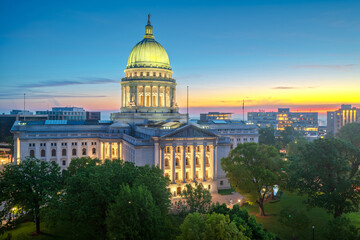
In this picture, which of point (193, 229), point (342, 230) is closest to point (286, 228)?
point (342, 230)

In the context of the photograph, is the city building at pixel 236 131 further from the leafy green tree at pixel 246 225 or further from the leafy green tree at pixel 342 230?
the leafy green tree at pixel 246 225

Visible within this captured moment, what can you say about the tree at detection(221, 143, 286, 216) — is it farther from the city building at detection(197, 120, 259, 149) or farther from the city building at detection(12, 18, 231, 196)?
the city building at detection(197, 120, 259, 149)

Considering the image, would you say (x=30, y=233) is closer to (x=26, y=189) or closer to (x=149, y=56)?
(x=26, y=189)

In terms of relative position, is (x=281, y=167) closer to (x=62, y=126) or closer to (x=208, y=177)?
(x=208, y=177)

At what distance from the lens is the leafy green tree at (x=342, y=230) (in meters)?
34.9

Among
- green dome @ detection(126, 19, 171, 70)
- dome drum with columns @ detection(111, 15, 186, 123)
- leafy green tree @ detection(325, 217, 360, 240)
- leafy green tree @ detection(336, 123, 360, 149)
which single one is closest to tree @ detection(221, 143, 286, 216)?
leafy green tree @ detection(325, 217, 360, 240)

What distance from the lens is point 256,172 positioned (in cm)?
5284

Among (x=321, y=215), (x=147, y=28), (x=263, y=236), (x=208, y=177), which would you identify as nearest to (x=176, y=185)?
(x=208, y=177)

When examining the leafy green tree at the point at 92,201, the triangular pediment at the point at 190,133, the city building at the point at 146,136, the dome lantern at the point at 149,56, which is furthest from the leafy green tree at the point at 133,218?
the dome lantern at the point at 149,56

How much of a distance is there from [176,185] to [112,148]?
29.8 m

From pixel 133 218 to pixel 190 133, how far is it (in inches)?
1550

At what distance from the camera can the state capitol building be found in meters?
68.8

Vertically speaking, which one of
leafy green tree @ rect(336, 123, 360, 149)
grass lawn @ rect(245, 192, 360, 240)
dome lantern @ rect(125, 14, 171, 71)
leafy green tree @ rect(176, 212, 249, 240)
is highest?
dome lantern @ rect(125, 14, 171, 71)

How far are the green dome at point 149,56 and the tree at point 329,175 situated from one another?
211 ft
